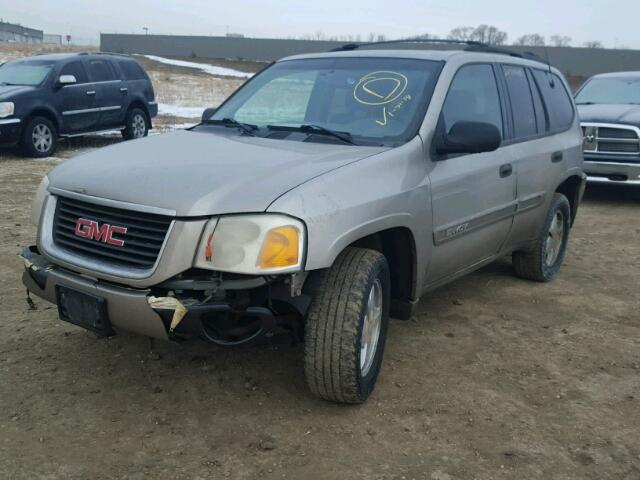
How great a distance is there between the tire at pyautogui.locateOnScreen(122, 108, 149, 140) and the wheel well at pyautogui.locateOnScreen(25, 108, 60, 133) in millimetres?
1868

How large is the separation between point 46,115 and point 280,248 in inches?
393

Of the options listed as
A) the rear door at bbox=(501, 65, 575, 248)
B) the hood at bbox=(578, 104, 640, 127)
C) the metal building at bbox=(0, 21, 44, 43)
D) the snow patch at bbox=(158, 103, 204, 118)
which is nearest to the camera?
the rear door at bbox=(501, 65, 575, 248)

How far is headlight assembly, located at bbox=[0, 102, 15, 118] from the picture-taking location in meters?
10.8

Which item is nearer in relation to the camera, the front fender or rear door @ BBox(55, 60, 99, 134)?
the front fender

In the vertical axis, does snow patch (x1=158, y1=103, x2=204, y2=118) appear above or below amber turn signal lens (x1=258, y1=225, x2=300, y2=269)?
below

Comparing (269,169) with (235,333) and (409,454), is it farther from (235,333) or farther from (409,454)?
(409,454)

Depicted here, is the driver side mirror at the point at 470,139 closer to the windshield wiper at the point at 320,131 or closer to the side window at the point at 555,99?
the windshield wiper at the point at 320,131

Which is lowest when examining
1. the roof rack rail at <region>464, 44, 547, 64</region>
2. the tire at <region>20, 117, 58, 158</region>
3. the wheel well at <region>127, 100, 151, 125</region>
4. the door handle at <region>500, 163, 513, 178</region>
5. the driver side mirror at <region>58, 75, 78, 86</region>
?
the tire at <region>20, 117, 58, 158</region>

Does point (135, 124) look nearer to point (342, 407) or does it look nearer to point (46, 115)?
point (46, 115)

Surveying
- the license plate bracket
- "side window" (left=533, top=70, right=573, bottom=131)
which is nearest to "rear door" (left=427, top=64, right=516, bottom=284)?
"side window" (left=533, top=70, right=573, bottom=131)

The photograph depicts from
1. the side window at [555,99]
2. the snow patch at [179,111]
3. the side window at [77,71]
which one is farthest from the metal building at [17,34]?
the side window at [555,99]

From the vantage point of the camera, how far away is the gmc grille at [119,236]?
303cm

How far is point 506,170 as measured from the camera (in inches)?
181

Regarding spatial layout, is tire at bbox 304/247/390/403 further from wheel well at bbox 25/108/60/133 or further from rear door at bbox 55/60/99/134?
rear door at bbox 55/60/99/134
